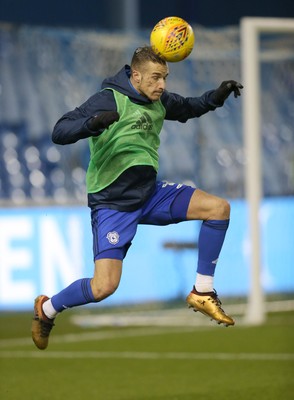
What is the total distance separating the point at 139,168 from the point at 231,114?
750cm

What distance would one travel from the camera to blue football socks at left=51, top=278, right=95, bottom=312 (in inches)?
334

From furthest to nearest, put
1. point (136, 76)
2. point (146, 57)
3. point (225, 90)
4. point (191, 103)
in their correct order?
point (191, 103) < point (225, 90) < point (136, 76) < point (146, 57)

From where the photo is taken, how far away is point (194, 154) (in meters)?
15.7

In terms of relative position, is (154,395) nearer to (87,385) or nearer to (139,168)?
(87,385)

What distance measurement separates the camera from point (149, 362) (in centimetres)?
1180

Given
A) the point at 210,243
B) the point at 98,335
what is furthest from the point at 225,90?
the point at 98,335

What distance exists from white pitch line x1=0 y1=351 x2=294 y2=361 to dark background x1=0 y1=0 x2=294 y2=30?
33.8 ft

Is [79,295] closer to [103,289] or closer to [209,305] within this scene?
[103,289]

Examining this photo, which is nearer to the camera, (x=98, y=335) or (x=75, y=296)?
(x=75, y=296)

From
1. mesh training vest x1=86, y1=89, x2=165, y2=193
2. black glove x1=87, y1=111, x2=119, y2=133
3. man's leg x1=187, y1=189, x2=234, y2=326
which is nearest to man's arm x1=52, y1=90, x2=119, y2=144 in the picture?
black glove x1=87, y1=111, x2=119, y2=133

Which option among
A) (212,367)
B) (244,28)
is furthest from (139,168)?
(244,28)

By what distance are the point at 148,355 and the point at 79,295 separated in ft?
12.7

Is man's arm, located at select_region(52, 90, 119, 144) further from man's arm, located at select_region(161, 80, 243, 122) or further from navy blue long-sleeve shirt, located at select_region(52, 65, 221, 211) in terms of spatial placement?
man's arm, located at select_region(161, 80, 243, 122)

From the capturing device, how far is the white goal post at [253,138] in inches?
552
